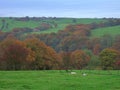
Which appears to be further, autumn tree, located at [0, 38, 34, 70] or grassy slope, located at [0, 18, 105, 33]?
grassy slope, located at [0, 18, 105, 33]

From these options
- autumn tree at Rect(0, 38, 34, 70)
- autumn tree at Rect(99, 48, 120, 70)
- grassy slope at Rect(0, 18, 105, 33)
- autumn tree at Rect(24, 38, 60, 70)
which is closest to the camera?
autumn tree at Rect(0, 38, 34, 70)

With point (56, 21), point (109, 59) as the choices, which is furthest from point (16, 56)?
point (56, 21)

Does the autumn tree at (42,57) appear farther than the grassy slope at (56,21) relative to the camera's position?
No

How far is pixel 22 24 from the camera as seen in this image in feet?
522

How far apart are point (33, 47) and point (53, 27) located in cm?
8541

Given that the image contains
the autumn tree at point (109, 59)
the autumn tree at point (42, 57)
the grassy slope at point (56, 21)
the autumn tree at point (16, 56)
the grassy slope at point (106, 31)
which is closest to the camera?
the autumn tree at point (16, 56)

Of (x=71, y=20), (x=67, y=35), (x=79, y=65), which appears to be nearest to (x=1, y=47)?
(x=79, y=65)

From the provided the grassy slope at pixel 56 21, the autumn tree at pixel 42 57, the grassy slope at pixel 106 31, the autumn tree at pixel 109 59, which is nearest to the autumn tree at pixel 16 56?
the autumn tree at pixel 42 57

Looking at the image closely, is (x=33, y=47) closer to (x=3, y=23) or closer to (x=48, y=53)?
(x=48, y=53)

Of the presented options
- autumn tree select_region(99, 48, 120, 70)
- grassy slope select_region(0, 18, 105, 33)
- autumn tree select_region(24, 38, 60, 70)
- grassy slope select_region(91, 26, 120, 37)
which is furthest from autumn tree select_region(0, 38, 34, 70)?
grassy slope select_region(0, 18, 105, 33)

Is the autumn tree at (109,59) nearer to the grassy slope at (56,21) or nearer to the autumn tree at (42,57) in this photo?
the autumn tree at (42,57)

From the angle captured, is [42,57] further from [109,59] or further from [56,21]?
[56,21]

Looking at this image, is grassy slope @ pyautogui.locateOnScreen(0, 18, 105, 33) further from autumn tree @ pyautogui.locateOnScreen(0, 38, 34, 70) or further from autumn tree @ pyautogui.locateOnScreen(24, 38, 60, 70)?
autumn tree @ pyautogui.locateOnScreen(0, 38, 34, 70)

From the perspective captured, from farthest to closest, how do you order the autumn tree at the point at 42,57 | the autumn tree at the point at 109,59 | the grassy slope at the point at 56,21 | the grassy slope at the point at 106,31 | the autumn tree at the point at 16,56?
the grassy slope at the point at 56,21
the grassy slope at the point at 106,31
the autumn tree at the point at 109,59
the autumn tree at the point at 42,57
the autumn tree at the point at 16,56
